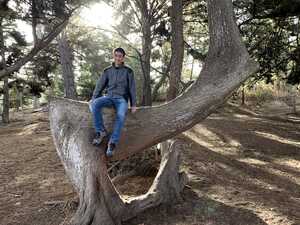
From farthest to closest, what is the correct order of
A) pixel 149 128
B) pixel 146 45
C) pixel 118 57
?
pixel 146 45 → pixel 149 128 → pixel 118 57

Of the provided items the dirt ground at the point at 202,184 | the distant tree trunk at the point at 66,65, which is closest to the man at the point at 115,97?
the dirt ground at the point at 202,184

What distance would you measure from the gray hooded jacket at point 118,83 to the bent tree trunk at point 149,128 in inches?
15.4

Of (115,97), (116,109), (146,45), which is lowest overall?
(116,109)

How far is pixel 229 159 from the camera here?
8922 millimetres

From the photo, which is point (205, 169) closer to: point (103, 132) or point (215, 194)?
point (215, 194)

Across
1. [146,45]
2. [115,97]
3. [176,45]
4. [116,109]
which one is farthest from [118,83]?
[146,45]

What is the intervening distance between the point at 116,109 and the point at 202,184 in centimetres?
261

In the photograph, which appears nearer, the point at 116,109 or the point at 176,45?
the point at 116,109

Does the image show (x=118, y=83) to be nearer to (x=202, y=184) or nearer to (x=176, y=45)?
(x=202, y=184)

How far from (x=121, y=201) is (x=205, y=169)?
3170 mm

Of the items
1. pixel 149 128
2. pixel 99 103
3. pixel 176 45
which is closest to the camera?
pixel 99 103

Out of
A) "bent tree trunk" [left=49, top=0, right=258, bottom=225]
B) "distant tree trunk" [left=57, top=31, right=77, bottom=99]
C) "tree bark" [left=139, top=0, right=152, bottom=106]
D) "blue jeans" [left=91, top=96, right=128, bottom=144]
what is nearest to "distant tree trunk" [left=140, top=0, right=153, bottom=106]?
"tree bark" [left=139, top=0, right=152, bottom=106]

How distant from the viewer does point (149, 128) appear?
562 centimetres

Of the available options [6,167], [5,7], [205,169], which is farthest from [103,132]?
Result: [5,7]
